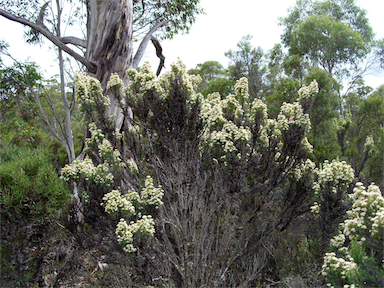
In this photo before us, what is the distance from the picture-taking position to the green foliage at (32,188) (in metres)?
3.10

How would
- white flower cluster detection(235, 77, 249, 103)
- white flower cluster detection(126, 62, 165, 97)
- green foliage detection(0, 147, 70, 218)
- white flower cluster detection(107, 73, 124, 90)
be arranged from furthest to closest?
white flower cluster detection(107, 73, 124, 90) < white flower cluster detection(235, 77, 249, 103) < white flower cluster detection(126, 62, 165, 97) < green foliage detection(0, 147, 70, 218)

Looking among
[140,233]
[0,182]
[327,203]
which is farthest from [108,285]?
[327,203]

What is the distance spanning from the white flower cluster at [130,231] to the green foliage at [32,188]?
1.27 meters

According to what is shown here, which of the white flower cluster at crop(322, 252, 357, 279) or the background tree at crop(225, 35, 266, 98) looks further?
the background tree at crop(225, 35, 266, 98)

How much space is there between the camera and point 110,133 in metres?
3.78

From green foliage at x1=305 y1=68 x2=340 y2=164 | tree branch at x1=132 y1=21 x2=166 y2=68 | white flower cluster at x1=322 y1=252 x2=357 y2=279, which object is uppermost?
tree branch at x1=132 y1=21 x2=166 y2=68

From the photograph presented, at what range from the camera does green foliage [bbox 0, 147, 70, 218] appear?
3.10 metres

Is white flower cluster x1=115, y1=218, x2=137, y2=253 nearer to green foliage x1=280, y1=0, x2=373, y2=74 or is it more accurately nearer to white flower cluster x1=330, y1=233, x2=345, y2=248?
white flower cluster x1=330, y1=233, x2=345, y2=248

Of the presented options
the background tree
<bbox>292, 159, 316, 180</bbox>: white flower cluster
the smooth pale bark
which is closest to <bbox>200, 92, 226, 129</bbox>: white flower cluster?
<bbox>292, 159, 316, 180</bbox>: white flower cluster

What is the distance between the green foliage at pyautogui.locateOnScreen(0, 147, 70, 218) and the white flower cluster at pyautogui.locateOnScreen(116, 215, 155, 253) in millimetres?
1269

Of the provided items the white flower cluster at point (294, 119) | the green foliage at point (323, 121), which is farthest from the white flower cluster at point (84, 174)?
the green foliage at point (323, 121)

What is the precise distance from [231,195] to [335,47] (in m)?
17.8

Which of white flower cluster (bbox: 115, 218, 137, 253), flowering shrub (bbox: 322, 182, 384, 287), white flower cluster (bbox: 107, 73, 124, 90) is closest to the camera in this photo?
flowering shrub (bbox: 322, 182, 384, 287)

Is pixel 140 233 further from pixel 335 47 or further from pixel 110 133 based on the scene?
pixel 335 47
